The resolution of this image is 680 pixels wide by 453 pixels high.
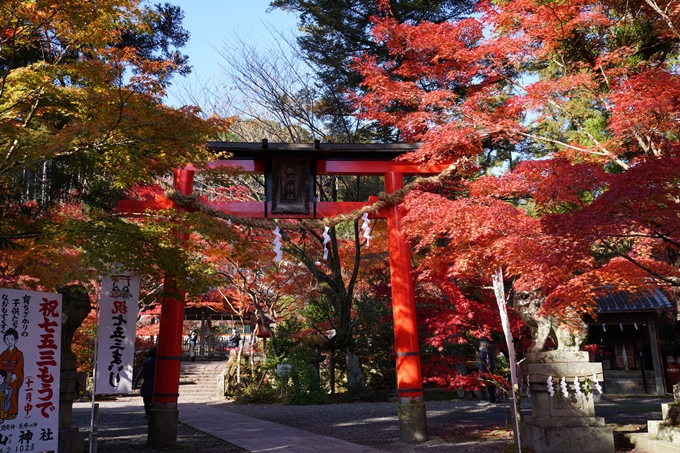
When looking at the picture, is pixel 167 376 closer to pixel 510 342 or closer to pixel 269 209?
pixel 269 209

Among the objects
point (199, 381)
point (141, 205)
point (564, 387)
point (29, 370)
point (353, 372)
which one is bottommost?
point (199, 381)

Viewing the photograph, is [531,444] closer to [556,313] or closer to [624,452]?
[624,452]

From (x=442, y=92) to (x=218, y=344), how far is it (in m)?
26.0

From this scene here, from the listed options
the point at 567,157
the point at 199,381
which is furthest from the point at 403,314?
the point at 199,381

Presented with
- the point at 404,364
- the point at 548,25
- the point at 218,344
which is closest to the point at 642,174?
the point at 548,25

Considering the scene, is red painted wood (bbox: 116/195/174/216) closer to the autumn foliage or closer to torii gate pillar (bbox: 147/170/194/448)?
torii gate pillar (bbox: 147/170/194/448)

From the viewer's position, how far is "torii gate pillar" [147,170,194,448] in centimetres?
886

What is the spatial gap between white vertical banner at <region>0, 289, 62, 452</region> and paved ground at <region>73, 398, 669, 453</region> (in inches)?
104

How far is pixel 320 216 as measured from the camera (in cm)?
1036

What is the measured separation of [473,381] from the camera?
13.0 metres

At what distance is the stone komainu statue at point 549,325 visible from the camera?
328 inches

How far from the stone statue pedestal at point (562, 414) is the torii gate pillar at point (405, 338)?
1.81 meters

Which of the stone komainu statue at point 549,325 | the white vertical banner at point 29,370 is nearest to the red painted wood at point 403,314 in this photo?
the stone komainu statue at point 549,325

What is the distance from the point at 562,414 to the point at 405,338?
2.85 m
